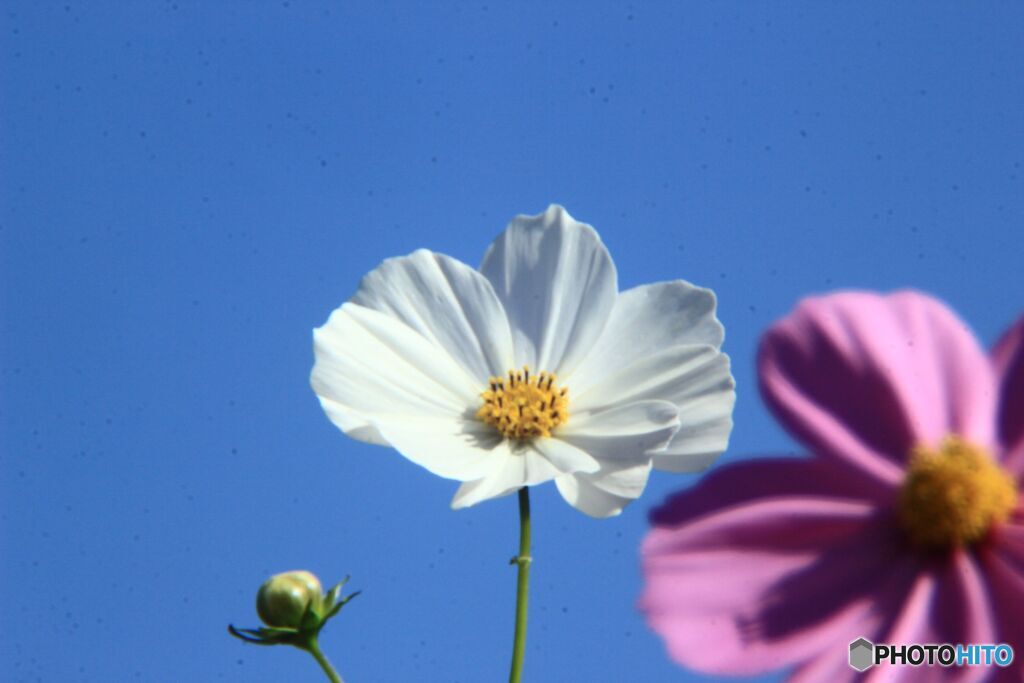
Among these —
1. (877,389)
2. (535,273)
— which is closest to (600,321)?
(535,273)

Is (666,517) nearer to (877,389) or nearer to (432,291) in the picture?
(877,389)

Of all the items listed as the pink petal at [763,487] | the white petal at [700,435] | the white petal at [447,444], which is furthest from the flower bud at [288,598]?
the pink petal at [763,487]

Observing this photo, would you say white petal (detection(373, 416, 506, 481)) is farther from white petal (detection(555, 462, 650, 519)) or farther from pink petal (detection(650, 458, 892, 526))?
pink petal (detection(650, 458, 892, 526))

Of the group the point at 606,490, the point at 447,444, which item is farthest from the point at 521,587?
the point at 447,444

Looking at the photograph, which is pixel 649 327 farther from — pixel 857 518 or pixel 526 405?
pixel 857 518

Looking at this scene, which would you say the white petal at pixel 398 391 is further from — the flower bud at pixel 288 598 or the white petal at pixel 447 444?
the flower bud at pixel 288 598
